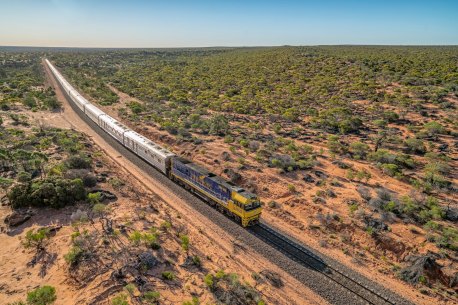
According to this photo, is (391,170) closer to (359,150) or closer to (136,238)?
(359,150)

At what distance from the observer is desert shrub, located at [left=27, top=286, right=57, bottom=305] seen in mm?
14336

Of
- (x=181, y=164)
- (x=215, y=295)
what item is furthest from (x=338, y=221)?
(x=181, y=164)

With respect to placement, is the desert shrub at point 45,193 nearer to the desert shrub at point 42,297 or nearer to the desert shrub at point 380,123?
the desert shrub at point 42,297

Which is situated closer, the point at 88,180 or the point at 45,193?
the point at 45,193

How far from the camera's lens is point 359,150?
3825 cm

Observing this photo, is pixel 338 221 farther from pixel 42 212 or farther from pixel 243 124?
pixel 243 124

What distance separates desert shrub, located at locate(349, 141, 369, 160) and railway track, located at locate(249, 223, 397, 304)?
18.7 metres

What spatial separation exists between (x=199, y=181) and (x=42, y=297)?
51.5 ft

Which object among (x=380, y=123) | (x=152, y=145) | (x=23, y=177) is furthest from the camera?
(x=380, y=123)

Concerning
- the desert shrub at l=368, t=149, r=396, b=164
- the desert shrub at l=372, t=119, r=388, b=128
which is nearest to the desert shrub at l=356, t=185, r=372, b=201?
the desert shrub at l=368, t=149, r=396, b=164

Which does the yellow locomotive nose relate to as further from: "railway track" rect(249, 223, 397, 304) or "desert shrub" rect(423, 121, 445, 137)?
"desert shrub" rect(423, 121, 445, 137)

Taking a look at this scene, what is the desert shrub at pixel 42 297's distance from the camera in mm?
14336

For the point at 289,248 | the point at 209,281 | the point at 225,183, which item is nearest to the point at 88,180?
the point at 225,183

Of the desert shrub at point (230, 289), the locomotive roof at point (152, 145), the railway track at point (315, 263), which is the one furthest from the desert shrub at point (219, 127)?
the desert shrub at point (230, 289)
